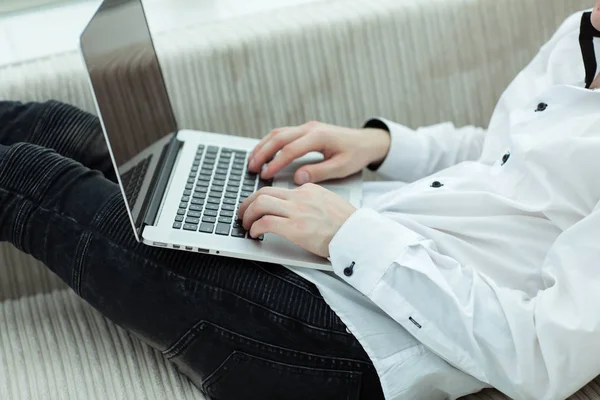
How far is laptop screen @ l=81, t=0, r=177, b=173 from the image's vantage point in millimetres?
812

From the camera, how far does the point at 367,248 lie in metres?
0.81

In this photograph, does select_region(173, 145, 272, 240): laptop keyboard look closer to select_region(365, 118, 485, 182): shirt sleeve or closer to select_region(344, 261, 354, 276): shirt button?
select_region(344, 261, 354, 276): shirt button

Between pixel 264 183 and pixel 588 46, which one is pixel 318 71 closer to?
pixel 264 183

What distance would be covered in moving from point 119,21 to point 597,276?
2.08 feet

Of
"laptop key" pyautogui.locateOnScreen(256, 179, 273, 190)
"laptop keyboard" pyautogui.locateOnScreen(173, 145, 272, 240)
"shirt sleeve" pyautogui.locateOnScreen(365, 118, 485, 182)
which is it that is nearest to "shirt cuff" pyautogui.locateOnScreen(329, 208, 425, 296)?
"laptop keyboard" pyautogui.locateOnScreen(173, 145, 272, 240)

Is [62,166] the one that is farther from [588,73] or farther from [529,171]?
[588,73]

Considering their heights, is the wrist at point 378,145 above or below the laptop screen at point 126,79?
below

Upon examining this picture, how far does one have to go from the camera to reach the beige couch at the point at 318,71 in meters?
1.15

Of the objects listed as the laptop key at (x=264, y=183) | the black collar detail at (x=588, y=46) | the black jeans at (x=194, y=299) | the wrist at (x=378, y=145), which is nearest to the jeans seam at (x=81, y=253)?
the black jeans at (x=194, y=299)

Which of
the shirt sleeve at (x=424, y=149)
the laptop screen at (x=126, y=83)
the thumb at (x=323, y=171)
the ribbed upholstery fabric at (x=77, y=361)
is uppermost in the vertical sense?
the laptop screen at (x=126, y=83)

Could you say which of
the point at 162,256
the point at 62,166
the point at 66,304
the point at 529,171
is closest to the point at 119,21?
the point at 62,166

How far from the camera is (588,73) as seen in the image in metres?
0.96

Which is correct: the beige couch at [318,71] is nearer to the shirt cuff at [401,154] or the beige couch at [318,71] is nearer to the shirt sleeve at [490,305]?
the shirt cuff at [401,154]

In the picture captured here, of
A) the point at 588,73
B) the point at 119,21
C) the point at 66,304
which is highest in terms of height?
the point at 119,21
